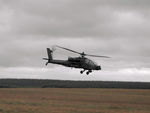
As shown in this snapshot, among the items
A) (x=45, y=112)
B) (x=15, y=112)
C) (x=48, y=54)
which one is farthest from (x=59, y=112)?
(x=48, y=54)

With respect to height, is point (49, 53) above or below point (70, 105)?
above

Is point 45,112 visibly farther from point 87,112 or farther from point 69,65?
point 69,65

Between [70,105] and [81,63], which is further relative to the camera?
[70,105]

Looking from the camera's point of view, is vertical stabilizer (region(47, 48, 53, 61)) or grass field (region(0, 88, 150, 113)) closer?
grass field (region(0, 88, 150, 113))

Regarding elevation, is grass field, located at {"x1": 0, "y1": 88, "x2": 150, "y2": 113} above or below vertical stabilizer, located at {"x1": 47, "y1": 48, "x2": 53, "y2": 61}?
below

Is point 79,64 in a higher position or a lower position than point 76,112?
higher

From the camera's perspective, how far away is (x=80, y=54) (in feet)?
277

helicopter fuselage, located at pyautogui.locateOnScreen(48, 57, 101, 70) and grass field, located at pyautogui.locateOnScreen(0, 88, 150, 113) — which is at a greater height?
helicopter fuselage, located at pyautogui.locateOnScreen(48, 57, 101, 70)

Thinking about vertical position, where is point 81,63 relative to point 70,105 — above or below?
above

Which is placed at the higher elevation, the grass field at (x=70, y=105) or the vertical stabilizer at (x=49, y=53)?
the vertical stabilizer at (x=49, y=53)

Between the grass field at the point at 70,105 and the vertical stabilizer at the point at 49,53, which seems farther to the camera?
the vertical stabilizer at the point at 49,53

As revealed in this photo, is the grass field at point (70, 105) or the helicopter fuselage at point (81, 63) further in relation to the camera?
the helicopter fuselage at point (81, 63)

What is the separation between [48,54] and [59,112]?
74.2 feet

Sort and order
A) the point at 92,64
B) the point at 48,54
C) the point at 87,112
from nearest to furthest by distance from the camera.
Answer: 1. the point at 87,112
2. the point at 92,64
3. the point at 48,54
